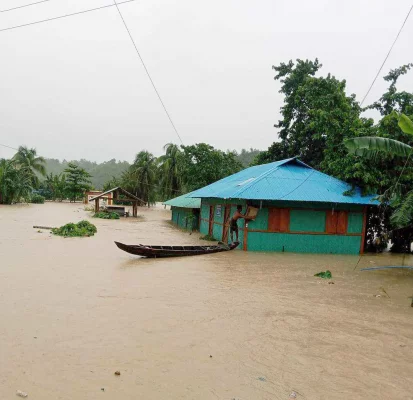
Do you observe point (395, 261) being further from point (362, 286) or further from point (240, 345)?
point (240, 345)

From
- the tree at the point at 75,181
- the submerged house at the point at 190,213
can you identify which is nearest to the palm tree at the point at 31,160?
the tree at the point at 75,181

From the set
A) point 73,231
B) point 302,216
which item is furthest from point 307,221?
point 73,231

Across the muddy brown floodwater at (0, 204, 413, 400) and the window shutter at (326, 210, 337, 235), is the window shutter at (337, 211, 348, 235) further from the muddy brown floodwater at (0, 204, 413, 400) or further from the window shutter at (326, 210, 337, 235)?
the muddy brown floodwater at (0, 204, 413, 400)

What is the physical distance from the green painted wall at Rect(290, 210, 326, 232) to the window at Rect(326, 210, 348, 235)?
9.0 inches

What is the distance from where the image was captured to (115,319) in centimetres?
667

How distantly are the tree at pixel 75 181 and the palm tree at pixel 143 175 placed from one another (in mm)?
9257

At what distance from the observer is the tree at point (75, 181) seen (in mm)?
55031

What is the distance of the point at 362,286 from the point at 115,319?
6864 mm

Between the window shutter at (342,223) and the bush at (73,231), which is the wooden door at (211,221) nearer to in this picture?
the bush at (73,231)

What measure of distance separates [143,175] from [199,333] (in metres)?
42.9

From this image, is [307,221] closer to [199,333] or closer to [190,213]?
[190,213]

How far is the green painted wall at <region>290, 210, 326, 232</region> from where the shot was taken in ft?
50.8

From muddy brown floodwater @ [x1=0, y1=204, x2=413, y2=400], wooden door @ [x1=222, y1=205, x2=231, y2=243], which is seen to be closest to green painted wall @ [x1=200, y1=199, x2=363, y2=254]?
wooden door @ [x1=222, y1=205, x2=231, y2=243]

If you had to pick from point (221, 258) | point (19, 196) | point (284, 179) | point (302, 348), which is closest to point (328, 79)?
point (284, 179)
